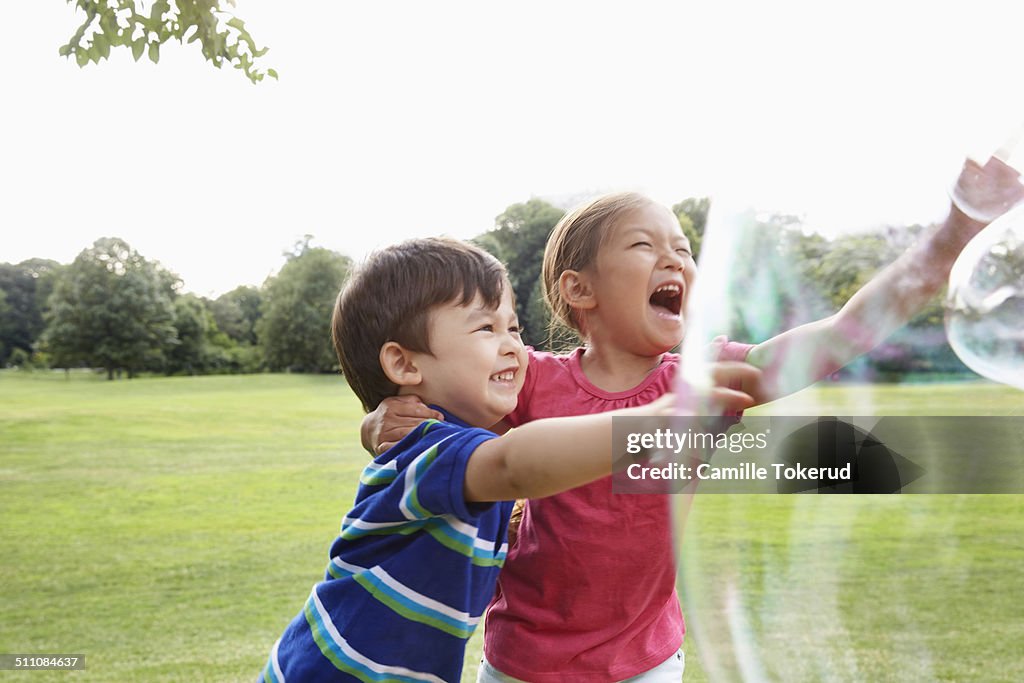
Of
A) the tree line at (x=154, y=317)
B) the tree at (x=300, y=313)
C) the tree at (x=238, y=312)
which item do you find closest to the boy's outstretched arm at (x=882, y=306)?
the tree line at (x=154, y=317)

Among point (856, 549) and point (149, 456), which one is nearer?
point (856, 549)

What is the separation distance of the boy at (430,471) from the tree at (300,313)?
26.0 m

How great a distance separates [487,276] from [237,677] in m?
3.86

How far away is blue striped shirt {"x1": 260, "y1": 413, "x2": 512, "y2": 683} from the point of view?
1.44m

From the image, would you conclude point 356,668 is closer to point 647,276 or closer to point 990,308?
point 647,276

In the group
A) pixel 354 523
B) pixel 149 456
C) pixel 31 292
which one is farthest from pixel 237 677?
pixel 31 292

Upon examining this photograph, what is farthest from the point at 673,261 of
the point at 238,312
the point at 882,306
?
the point at 238,312

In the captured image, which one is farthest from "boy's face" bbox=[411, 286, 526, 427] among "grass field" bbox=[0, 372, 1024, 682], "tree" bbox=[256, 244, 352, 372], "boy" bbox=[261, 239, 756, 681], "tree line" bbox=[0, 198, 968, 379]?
"tree" bbox=[256, 244, 352, 372]

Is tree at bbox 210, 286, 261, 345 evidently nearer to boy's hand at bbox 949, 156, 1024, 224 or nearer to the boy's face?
the boy's face

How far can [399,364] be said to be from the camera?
160cm

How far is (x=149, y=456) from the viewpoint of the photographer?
49.0 ft

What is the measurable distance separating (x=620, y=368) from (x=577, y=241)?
247 mm

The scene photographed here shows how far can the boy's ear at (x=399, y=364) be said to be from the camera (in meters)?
1.58

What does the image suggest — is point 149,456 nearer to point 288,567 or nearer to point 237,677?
point 288,567
